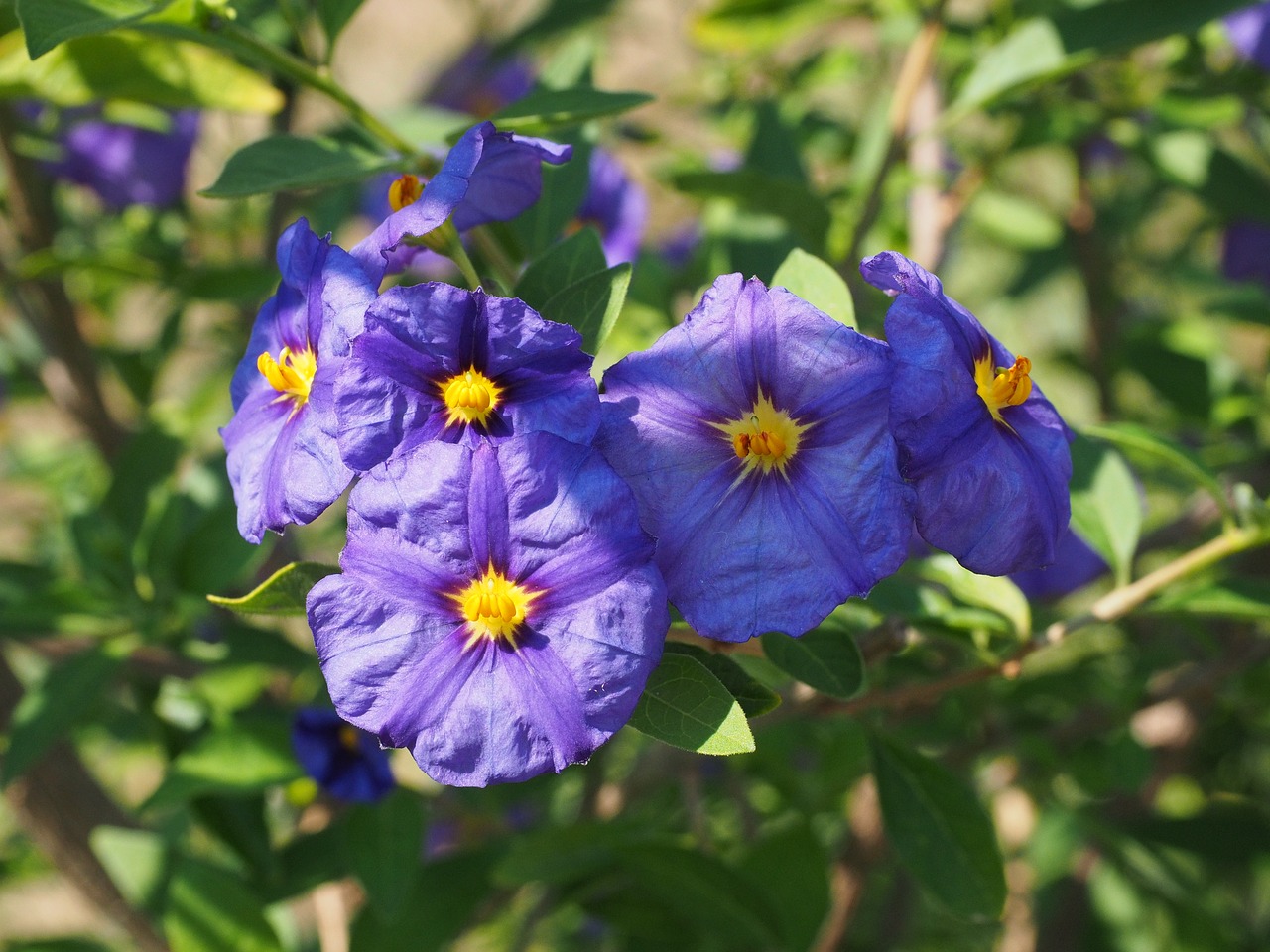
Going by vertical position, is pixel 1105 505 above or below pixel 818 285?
below

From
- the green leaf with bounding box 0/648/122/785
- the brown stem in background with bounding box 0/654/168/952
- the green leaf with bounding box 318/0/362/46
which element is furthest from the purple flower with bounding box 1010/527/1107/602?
the brown stem in background with bounding box 0/654/168/952

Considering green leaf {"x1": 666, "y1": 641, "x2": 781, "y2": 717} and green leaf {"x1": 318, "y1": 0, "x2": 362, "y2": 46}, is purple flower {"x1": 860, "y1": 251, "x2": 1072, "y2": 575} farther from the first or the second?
green leaf {"x1": 318, "y1": 0, "x2": 362, "y2": 46}

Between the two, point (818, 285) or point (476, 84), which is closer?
point (818, 285)

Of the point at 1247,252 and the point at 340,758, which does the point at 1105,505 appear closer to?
the point at 340,758

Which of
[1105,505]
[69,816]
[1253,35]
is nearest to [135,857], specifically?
[69,816]

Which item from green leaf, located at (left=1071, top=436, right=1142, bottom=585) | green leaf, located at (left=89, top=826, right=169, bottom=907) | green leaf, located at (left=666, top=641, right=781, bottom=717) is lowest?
green leaf, located at (left=89, top=826, right=169, bottom=907)

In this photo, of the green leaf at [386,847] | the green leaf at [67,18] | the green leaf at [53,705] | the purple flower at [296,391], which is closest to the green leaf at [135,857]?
the green leaf at [53,705]

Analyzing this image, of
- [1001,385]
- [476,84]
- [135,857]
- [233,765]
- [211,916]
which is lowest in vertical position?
[135,857]
